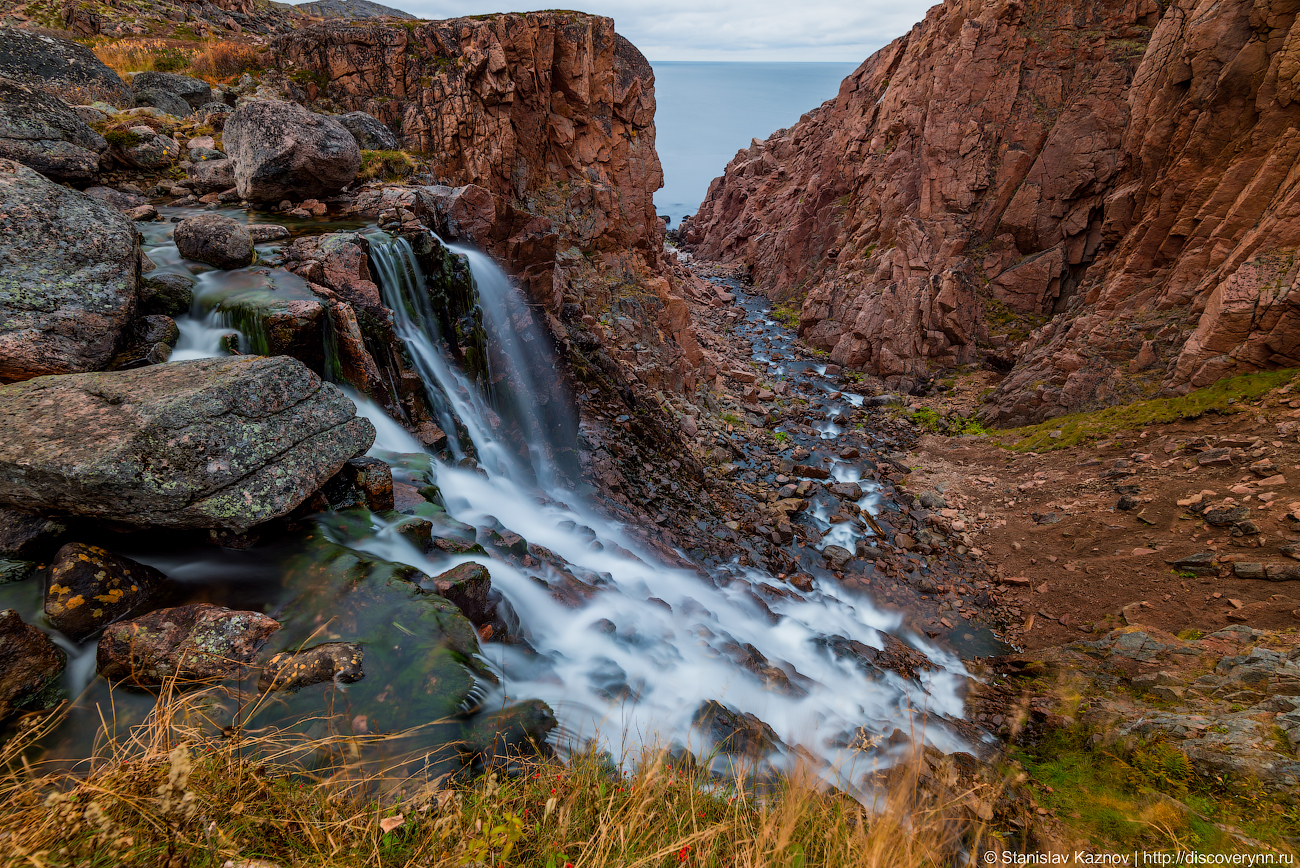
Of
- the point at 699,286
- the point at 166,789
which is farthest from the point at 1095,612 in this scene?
the point at 699,286

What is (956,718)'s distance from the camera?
9.10 m

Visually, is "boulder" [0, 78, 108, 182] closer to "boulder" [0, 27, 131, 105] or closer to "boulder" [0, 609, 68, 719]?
"boulder" [0, 27, 131, 105]

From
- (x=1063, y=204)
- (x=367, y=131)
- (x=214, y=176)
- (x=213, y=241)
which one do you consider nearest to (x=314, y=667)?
(x=213, y=241)

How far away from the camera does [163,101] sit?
16031 mm

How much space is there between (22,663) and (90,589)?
73cm

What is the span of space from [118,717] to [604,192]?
71.2 feet

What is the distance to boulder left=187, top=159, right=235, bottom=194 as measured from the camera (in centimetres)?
1258

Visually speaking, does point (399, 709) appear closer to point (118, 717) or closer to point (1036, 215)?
point (118, 717)

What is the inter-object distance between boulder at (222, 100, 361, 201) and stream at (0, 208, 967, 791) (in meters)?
1.04

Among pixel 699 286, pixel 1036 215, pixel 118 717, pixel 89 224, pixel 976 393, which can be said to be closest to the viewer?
pixel 118 717

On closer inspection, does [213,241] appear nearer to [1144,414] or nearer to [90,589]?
[90,589]

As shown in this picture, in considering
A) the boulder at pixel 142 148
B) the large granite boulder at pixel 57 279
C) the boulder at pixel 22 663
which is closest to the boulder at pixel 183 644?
the boulder at pixel 22 663

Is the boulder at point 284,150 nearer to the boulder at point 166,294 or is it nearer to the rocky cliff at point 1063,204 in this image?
the boulder at point 166,294

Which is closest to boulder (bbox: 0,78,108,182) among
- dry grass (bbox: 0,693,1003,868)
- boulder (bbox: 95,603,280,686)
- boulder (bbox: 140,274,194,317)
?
boulder (bbox: 140,274,194,317)
